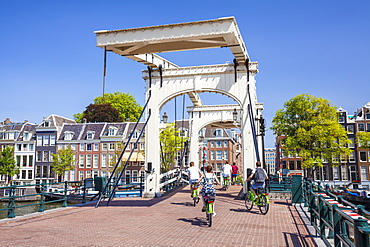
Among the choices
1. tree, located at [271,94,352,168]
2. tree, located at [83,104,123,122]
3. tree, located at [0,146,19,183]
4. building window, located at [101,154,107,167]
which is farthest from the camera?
tree, located at [83,104,123,122]

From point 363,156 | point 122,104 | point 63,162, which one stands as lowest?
point 63,162

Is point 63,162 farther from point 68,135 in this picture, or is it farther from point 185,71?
point 185,71

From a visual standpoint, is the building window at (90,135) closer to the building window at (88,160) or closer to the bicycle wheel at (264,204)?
the building window at (88,160)

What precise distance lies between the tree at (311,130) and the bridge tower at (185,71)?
56.8 ft

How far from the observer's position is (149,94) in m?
15.4

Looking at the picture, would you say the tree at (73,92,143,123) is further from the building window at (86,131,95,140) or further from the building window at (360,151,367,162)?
the building window at (360,151,367,162)

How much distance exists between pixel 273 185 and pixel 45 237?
9817 mm

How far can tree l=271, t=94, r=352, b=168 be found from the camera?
29812 millimetres

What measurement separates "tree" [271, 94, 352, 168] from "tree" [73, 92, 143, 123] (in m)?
32.4

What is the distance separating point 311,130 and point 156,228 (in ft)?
81.5

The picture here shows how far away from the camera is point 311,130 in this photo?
2980cm

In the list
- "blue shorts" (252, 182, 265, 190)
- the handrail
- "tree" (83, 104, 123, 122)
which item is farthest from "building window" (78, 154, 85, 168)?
the handrail

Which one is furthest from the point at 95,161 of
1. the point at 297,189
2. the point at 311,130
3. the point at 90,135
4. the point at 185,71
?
the point at 297,189

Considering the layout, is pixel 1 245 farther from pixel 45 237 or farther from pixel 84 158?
pixel 84 158
